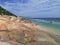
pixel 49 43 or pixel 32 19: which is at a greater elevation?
pixel 32 19

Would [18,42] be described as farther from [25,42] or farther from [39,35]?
[39,35]

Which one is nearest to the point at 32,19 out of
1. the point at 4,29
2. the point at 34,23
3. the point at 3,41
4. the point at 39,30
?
the point at 34,23

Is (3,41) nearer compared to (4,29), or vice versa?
(3,41)

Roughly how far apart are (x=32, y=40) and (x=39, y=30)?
0.96 metres

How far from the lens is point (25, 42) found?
7812 millimetres

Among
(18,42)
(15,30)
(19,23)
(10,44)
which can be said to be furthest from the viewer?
(19,23)

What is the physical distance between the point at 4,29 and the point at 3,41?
4.39ft

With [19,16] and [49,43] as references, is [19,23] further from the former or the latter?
[49,43]

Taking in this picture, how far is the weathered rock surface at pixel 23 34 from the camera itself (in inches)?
305

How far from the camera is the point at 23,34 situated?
26.7 ft

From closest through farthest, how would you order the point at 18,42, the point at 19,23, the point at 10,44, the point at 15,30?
the point at 10,44
the point at 18,42
the point at 15,30
the point at 19,23

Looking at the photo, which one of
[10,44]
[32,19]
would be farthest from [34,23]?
[10,44]

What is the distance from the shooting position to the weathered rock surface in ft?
25.4

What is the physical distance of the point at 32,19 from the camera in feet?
31.5
